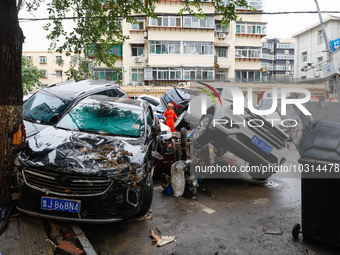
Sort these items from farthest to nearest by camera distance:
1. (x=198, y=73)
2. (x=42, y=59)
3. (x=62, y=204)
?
(x=42, y=59), (x=198, y=73), (x=62, y=204)

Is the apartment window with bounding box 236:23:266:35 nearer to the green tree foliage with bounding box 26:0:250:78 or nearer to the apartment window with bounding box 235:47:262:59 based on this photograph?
the apartment window with bounding box 235:47:262:59

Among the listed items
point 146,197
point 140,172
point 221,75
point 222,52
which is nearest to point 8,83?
point 140,172

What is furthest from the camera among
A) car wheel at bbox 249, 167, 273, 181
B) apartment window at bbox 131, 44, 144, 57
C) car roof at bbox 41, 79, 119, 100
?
apartment window at bbox 131, 44, 144, 57

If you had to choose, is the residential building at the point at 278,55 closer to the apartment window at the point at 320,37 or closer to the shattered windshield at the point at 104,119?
the apartment window at the point at 320,37

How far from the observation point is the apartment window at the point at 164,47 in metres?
27.5

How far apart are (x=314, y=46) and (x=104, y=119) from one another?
34331 mm

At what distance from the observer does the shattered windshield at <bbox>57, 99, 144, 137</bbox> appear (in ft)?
14.1

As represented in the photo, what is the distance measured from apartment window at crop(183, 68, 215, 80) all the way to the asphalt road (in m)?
23.0

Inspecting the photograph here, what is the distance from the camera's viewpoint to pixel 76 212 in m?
3.12

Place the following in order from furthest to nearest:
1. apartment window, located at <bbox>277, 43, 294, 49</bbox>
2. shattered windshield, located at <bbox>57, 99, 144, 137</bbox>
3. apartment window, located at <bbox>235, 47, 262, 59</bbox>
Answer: apartment window, located at <bbox>277, 43, 294, 49</bbox> → apartment window, located at <bbox>235, 47, 262, 59</bbox> → shattered windshield, located at <bbox>57, 99, 144, 137</bbox>

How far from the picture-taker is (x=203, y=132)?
557 centimetres

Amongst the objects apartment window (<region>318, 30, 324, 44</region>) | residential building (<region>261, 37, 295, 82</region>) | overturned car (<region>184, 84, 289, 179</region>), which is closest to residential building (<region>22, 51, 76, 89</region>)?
apartment window (<region>318, 30, 324, 44</region>)

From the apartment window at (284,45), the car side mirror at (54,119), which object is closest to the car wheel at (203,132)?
the car side mirror at (54,119)

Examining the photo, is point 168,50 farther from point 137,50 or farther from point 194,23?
point 194,23
